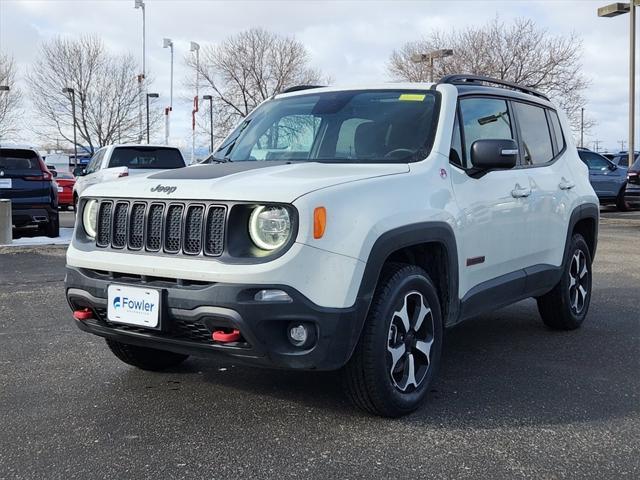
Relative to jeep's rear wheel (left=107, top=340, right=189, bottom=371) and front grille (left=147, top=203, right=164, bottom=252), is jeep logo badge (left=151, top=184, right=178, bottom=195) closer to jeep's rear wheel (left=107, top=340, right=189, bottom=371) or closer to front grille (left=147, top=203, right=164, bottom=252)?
front grille (left=147, top=203, right=164, bottom=252)

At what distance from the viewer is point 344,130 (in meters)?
4.58

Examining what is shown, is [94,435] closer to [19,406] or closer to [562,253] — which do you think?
[19,406]

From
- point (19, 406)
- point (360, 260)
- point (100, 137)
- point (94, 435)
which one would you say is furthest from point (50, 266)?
point (100, 137)

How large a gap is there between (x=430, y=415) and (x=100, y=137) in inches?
1748

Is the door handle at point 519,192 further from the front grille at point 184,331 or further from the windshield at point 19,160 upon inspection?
the windshield at point 19,160

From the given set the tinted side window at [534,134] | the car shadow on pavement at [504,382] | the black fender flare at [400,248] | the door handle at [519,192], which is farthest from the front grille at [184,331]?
the tinted side window at [534,134]

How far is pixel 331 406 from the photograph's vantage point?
4.01m

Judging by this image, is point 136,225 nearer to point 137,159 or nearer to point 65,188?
point 137,159

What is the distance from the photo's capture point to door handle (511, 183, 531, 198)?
4.81m

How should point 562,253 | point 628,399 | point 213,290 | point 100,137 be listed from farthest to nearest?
1. point 100,137
2. point 562,253
3. point 628,399
4. point 213,290

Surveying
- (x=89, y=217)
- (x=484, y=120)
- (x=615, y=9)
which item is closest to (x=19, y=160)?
(x=89, y=217)

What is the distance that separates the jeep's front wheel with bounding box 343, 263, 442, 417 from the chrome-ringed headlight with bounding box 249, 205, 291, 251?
1.93ft

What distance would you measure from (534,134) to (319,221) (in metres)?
2.77

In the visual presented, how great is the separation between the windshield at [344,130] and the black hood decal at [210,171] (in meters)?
0.27
